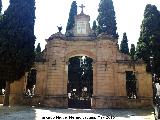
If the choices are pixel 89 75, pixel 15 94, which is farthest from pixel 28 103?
pixel 89 75

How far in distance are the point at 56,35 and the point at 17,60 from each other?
14.2 feet

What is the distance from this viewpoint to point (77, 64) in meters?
37.0

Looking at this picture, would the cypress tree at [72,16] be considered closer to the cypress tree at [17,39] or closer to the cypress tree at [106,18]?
the cypress tree at [106,18]

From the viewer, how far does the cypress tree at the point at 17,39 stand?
21703mm

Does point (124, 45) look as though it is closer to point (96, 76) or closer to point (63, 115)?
point (96, 76)

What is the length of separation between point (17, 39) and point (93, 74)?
720 centimetres

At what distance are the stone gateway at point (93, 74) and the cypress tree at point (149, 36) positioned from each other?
1.86 m

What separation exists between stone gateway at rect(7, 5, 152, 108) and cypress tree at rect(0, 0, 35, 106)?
187cm

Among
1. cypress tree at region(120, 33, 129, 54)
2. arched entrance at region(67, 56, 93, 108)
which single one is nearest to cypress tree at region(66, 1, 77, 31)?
arched entrance at region(67, 56, 93, 108)

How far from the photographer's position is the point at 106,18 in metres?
30.8

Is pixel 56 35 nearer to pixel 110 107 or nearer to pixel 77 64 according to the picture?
pixel 110 107

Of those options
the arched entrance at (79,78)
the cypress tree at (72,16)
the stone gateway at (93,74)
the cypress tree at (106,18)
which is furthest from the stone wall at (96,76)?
the arched entrance at (79,78)

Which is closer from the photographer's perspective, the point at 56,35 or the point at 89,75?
the point at 56,35

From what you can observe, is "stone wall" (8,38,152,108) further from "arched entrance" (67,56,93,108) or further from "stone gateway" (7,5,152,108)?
"arched entrance" (67,56,93,108)
